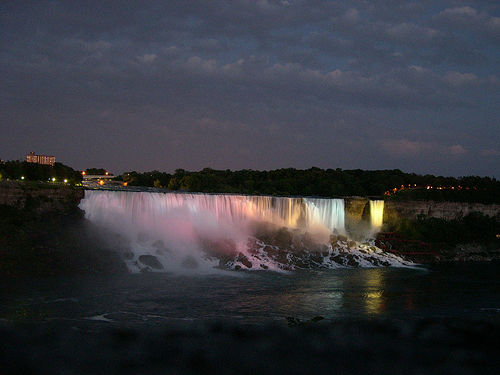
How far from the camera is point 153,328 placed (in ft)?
56.6

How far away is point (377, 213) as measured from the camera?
4328 cm

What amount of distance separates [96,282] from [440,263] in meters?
25.4

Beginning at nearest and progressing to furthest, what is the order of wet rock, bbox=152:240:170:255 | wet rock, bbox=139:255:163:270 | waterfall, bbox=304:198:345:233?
1. wet rock, bbox=139:255:163:270
2. wet rock, bbox=152:240:170:255
3. waterfall, bbox=304:198:345:233

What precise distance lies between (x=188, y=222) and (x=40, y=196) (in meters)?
9.68

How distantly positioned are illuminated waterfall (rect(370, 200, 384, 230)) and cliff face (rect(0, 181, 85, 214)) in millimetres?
23920

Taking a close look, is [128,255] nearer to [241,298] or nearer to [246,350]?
[241,298]

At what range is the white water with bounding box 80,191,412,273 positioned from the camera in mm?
30312

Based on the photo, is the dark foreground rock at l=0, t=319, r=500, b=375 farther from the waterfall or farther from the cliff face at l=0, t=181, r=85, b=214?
the waterfall

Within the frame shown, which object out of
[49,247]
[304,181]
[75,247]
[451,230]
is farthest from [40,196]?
[304,181]

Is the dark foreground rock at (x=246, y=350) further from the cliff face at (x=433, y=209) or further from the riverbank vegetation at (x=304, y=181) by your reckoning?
the riverbank vegetation at (x=304, y=181)

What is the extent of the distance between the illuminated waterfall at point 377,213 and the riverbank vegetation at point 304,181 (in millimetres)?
10264

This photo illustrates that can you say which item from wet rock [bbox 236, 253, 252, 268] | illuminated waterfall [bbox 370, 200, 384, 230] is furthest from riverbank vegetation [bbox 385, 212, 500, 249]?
wet rock [bbox 236, 253, 252, 268]

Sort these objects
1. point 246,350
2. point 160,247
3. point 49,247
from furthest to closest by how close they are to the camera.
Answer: point 160,247 → point 49,247 → point 246,350

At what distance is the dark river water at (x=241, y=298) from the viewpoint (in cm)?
1880
